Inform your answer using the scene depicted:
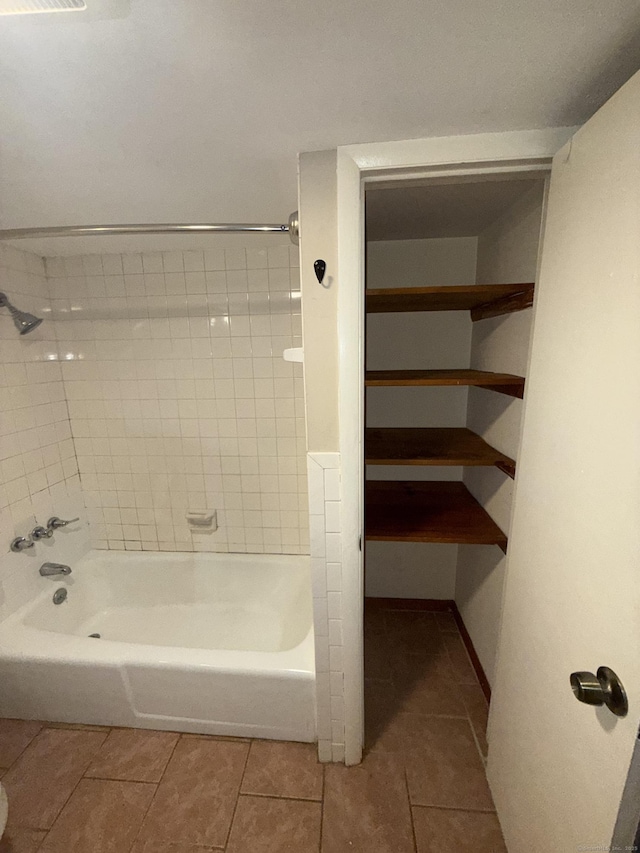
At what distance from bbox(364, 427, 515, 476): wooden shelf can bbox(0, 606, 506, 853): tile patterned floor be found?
42.9 inches

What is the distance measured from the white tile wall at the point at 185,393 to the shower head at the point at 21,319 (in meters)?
0.24

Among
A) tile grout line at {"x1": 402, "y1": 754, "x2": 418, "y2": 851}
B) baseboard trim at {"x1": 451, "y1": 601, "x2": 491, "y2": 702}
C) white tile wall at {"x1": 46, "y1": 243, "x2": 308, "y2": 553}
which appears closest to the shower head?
white tile wall at {"x1": 46, "y1": 243, "x2": 308, "y2": 553}

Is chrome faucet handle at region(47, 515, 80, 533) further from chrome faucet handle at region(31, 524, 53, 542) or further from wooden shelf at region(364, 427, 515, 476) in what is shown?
wooden shelf at region(364, 427, 515, 476)

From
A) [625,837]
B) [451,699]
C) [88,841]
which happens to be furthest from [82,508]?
[625,837]

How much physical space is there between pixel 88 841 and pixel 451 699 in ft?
4.55

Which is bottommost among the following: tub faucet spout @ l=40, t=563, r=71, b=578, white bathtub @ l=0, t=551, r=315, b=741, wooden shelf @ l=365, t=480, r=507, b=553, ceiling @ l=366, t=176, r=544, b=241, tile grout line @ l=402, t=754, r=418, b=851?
tile grout line @ l=402, t=754, r=418, b=851

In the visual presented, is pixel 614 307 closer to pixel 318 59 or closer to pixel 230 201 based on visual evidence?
pixel 318 59

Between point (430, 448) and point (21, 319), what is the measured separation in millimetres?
1934

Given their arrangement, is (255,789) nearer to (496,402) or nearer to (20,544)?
(20,544)

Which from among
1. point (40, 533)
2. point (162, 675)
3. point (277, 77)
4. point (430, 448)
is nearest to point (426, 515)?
point (430, 448)

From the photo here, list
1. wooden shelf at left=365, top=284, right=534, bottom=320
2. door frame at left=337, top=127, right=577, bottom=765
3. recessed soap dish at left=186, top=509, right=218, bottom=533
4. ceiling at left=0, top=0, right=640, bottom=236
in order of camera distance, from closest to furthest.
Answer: ceiling at left=0, top=0, right=640, bottom=236
door frame at left=337, top=127, right=577, bottom=765
wooden shelf at left=365, top=284, right=534, bottom=320
recessed soap dish at left=186, top=509, right=218, bottom=533

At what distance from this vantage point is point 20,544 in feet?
5.18

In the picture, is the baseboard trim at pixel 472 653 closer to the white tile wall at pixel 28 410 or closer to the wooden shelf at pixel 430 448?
the wooden shelf at pixel 430 448

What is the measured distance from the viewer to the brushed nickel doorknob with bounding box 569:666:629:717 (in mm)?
574
